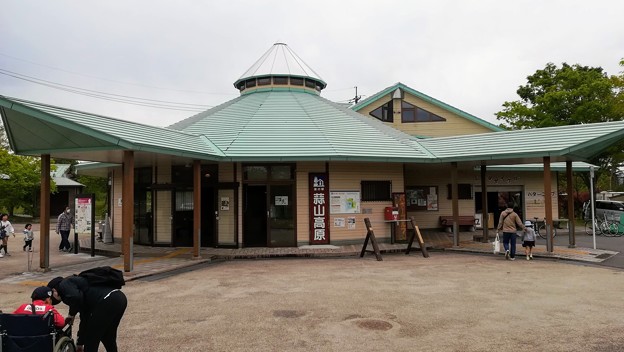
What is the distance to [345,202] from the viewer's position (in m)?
14.6

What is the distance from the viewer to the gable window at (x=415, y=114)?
2325cm

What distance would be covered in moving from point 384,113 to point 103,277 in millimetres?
20335

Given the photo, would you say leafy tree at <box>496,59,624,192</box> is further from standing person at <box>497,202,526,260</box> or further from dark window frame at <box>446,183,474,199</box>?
standing person at <box>497,202,526,260</box>

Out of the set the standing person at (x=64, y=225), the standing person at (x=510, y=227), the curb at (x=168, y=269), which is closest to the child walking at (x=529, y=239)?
the standing person at (x=510, y=227)

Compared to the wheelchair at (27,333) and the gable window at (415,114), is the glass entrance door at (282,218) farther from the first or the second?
the gable window at (415,114)

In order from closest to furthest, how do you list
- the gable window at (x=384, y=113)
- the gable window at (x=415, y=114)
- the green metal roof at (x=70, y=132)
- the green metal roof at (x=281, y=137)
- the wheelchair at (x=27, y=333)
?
the wheelchair at (x=27, y=333) → the green metal roof at (x=70, y=132) → the green metal roof at (x=281, y=137) → the gable window at (x=415, y=114) → the gable window at (x=384, y=113)

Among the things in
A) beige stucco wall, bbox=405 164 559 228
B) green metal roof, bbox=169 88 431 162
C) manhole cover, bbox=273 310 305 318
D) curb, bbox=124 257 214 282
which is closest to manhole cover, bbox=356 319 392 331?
manhole cover, bbox=273 310 305 318

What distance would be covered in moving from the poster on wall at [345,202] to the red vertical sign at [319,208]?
0.70ft

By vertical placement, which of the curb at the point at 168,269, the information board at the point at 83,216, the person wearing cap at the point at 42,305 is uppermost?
the information board at the point at 83,216

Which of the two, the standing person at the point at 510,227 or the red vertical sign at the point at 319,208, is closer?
the standing person at the point at 510,227

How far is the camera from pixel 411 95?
23.3 meters

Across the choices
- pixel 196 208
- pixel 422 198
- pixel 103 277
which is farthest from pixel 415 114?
pixel 103 277

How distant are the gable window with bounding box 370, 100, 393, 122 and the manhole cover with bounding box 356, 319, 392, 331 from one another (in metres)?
17.9

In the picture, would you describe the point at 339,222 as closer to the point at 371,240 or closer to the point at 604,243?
the point at 371,240
